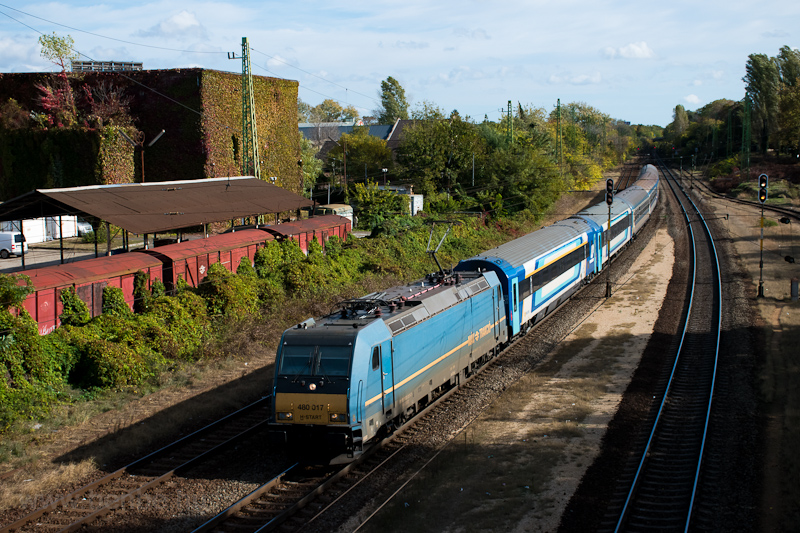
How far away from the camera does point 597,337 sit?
78.3 ft

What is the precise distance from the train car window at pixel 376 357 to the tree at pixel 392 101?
120411mm

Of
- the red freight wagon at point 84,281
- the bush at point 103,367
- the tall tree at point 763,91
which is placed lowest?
the bush at point 103,367

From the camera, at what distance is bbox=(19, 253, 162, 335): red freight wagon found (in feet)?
61.9

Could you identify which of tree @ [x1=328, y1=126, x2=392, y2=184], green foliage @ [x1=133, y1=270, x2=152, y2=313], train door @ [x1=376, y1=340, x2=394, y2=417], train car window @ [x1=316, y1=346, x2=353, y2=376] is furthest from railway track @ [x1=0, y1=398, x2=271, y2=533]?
tree @ [x1=328, y1=126, x2=392, y2=184]

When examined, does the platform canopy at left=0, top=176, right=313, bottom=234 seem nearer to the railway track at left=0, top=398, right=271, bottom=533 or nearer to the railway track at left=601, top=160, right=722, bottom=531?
the railway track at left=0, top=398, right=271, bottom=533

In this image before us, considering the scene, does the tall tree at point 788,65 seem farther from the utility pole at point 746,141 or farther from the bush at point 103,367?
the bush at point 103,367

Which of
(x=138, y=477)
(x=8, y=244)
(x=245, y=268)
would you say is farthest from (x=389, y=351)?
(x=8, y=244)

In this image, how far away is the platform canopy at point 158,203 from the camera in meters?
22.9

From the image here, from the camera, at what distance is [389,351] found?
13289 millimetres

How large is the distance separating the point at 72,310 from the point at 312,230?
49.5ft

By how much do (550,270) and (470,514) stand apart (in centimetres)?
1507

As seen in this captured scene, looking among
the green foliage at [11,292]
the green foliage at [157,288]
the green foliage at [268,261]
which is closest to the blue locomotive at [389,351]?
the green foliage at [11,292]

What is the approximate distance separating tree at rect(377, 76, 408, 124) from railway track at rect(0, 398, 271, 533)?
388 feet

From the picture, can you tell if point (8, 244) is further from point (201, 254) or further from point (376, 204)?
point (376, 204)
